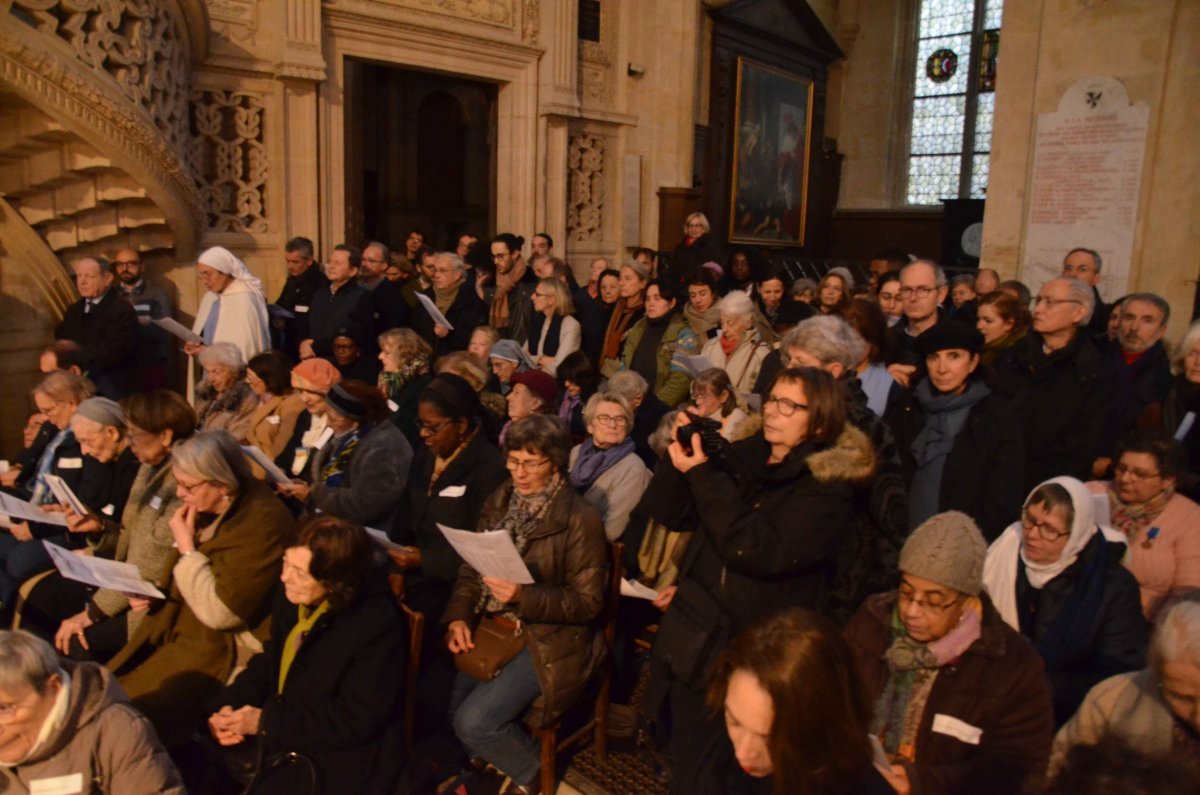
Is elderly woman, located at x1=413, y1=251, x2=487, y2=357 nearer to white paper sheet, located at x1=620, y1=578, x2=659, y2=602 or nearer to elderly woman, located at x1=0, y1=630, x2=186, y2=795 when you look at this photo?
white paper sheet, located at x1=620, y1=578, x2=659, y2=602

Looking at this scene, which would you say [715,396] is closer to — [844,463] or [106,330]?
[844,463]

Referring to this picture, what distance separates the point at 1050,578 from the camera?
2.59 metres

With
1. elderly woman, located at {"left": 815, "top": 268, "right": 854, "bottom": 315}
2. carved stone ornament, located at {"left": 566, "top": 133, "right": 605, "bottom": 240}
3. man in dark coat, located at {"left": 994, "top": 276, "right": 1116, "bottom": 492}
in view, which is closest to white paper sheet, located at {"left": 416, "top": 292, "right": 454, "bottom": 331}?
elderly woman, located at {"left": 815, "top": 268, "right": 854, "bottom": 315}

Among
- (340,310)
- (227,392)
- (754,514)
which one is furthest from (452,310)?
(754,514)

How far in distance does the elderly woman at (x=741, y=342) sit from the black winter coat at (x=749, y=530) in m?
2.16

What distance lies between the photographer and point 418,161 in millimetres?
12992

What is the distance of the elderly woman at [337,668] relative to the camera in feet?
8.59

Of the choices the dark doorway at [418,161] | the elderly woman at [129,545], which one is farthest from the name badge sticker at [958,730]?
the dark doorway at [418,161]

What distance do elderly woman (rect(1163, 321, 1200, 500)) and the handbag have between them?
9.32ft

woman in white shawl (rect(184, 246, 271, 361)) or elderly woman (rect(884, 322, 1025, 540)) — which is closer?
elderly woman (rect(884, 322, 1025, 540))

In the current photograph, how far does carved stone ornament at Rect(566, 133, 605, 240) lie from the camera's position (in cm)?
1121

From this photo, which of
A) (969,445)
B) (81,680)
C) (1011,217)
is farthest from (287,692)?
(1011,217)

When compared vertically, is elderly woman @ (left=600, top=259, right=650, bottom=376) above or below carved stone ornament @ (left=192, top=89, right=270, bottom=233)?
below

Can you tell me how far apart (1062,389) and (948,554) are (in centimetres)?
214
